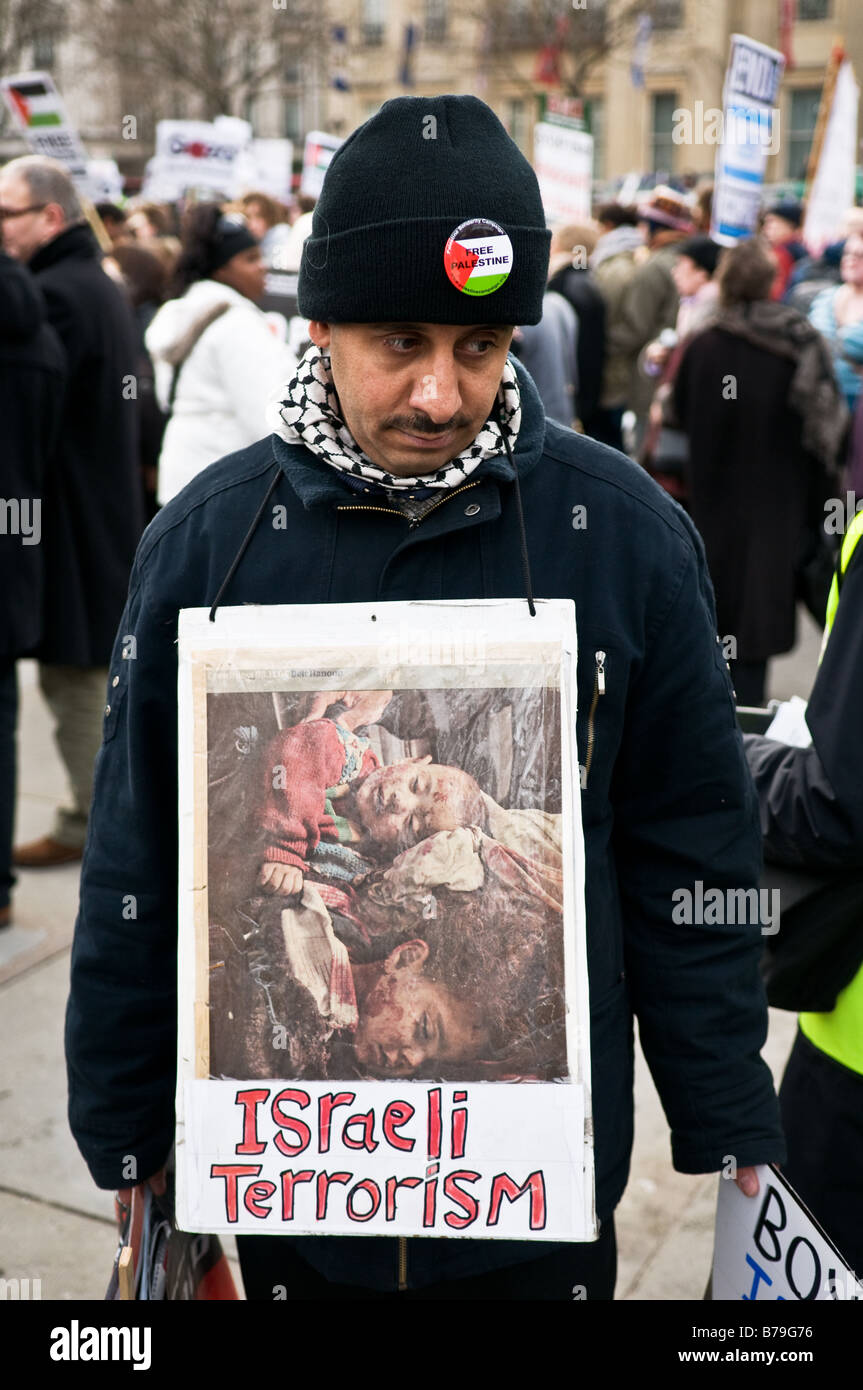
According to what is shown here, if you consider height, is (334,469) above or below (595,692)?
above

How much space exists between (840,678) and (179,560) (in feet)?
2.85

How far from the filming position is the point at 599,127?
4462 cm

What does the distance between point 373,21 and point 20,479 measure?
4890 cm

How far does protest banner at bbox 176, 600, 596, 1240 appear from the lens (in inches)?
55.9

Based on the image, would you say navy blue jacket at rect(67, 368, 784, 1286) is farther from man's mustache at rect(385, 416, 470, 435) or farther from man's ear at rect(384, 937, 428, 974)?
man's ear at rect(384, 937, 428, 974)

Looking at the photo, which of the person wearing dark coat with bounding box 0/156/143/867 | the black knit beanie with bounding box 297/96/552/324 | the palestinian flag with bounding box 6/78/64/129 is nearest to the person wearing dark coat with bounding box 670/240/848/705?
the person wearing dark coat with bounding box 0/156/143/867

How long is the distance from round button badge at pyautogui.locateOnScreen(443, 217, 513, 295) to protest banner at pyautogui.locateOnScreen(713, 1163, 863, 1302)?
3.52 ft

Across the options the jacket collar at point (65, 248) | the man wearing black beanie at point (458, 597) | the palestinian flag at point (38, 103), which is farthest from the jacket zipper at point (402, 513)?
the palestinian flag at point (38, 103)

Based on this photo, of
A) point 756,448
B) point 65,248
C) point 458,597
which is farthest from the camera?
point 756,448

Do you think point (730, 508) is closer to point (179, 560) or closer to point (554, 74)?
point (179, 560)

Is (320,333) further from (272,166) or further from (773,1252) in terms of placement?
(272,166)

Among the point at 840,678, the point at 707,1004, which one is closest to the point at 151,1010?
the point at 707,1004

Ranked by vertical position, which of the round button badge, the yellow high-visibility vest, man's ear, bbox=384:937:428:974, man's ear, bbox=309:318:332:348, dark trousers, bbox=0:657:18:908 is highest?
the round button badge

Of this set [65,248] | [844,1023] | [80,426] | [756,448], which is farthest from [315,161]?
[844,1023]
